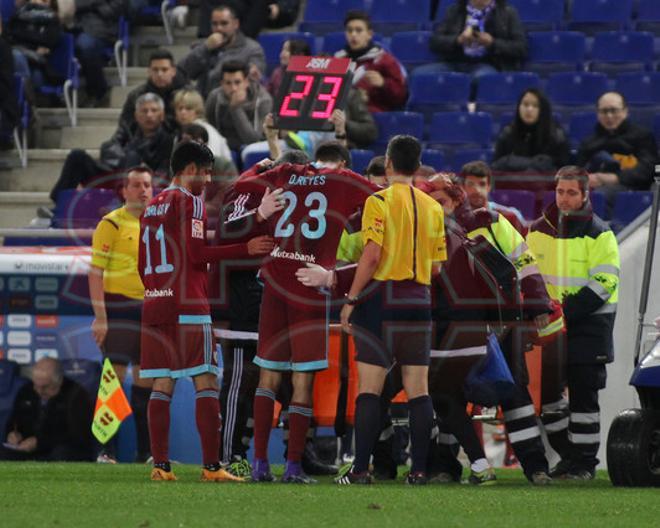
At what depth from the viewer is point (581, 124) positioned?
15719 mm

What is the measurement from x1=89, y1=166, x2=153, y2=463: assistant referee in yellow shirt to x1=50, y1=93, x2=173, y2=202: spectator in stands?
246 cm

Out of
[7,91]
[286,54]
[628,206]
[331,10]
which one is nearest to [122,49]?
[7,91]

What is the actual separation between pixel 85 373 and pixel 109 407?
1.29 metres

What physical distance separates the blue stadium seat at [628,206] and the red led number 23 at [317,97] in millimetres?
2710

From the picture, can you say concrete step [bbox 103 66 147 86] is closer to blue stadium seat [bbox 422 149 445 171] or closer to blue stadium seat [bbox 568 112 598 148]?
blue stadium seat [bbox 422 149 445 171]

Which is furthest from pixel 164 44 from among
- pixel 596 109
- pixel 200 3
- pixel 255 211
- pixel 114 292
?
pixel 255 211

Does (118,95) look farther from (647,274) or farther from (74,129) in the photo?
(647,274)

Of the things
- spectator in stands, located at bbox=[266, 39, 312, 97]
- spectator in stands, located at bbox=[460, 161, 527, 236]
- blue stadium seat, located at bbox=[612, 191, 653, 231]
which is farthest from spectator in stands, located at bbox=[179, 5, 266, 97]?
spectator in stands, located at bbox=[460, 161, 527, 236]

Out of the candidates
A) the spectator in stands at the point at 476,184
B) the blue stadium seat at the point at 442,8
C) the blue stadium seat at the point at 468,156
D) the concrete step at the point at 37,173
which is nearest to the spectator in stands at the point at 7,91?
the concrete step at the point at 37,173

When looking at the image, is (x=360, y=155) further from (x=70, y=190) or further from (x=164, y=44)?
(x=164, y=44)

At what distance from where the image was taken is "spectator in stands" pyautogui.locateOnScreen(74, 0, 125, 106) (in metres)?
18.1

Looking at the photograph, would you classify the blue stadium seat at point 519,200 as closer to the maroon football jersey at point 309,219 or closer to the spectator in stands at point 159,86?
the spectator in stands at point 159,86

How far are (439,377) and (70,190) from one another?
6.17m

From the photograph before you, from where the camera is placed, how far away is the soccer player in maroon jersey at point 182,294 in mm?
9977
